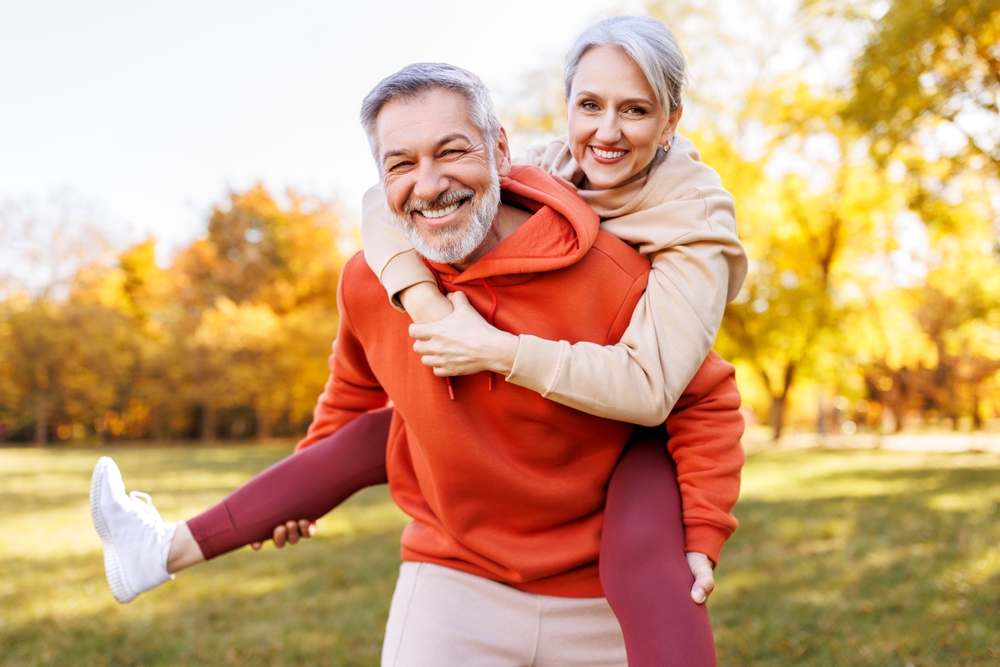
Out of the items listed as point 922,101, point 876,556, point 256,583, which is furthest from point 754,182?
point 256,583

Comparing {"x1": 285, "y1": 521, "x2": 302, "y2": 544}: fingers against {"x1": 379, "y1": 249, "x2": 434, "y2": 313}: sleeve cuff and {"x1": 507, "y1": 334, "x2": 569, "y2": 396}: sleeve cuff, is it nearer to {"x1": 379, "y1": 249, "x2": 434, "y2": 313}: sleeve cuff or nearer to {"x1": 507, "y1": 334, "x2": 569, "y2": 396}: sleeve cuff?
{"x1": 379, "y1": 249, "x2": 434, "y2": 313}: sleeve cuff

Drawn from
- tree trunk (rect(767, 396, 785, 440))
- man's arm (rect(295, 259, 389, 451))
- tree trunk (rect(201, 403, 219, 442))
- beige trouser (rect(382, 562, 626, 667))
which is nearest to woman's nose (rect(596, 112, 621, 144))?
man's arm (rect(295, 259, 389, 451))

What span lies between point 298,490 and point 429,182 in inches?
46.2

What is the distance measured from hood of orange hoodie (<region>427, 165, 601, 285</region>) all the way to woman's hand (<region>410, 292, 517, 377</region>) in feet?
0.46

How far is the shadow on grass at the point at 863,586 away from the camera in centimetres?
390

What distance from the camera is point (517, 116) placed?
19016 millimetres

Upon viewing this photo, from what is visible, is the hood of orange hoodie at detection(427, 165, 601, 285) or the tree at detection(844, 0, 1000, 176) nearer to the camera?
the hood of orange hoodie at detection(427, 165, 601, 285)

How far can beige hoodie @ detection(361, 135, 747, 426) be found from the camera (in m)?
1.89

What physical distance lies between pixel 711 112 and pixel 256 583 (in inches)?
614

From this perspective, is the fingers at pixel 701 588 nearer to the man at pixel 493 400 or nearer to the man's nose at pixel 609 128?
the man at pixel 493 400

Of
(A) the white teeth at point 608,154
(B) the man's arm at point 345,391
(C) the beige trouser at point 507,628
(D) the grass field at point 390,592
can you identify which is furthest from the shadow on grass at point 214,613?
(A) the white teeth at point 608,154

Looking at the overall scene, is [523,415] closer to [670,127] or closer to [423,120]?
[423,120]

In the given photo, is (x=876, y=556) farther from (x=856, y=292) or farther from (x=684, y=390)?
(x=856, y=292)

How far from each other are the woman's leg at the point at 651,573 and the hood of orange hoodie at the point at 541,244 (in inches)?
24.3
